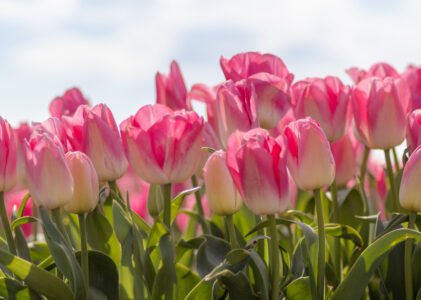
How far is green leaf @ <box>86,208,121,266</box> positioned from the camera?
1094 millimetres

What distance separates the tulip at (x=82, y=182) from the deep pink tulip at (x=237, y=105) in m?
Answer: 0.27

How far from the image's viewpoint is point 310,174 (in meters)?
0.90

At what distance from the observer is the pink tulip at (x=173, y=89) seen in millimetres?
1303

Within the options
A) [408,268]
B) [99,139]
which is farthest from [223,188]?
[408,268]

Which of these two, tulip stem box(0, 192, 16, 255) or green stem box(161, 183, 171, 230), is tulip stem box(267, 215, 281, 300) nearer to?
green stem box(161, 183, 171, 230)

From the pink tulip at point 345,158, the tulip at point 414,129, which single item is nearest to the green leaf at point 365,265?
the tulip at point 414,129

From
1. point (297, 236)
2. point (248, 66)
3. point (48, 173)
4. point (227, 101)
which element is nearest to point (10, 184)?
point (48, 173)

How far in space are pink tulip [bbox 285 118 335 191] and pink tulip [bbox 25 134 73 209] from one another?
1.09ft

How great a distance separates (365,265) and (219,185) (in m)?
0.25

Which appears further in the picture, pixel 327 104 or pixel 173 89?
pixel 173 89

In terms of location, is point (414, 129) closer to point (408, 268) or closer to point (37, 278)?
point (408, 268)

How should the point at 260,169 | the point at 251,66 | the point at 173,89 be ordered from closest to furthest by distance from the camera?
the point at 260,169 → the point at 251,66 → the point at 173,89

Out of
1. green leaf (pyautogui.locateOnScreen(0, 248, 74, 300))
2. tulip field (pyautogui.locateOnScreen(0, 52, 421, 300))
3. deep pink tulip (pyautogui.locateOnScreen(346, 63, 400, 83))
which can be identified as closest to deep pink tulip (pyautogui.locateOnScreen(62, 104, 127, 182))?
tulip field (pyautogui.locateOnScreen(0, 52, 421, 300))

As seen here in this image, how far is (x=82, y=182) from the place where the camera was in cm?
90
